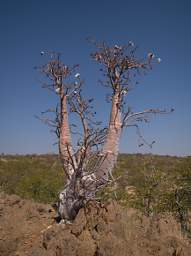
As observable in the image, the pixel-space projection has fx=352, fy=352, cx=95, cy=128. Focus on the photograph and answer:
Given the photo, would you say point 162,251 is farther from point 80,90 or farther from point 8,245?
point 80,90

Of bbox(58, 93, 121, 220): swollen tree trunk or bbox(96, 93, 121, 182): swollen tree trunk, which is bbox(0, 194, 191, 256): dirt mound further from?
bbox(96, 93, 121, 182): swollen tree trunk

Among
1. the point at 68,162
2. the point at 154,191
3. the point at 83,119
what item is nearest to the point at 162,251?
the point at 68,162

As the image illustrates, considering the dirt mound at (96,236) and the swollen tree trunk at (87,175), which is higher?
the swollen tree trunk at (87,175)

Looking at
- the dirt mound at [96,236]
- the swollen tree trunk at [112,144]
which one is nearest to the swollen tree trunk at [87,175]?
the swollen tree trunk at [112,144]

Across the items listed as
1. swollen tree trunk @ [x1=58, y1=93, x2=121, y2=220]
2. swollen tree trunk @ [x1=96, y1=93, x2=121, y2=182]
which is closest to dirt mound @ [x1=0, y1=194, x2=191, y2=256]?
swollen tree trunk @ [x1=58, y1=93, x2=121, y2=220]

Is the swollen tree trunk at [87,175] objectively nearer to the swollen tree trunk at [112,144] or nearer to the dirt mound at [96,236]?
the swollen tree trunk at [112,144]

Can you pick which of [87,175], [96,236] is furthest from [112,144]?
[96,236]

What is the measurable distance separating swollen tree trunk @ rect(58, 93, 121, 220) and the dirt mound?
0.23m

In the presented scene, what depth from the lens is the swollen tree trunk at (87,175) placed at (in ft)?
19.8

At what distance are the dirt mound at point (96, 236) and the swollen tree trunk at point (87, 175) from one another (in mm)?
230

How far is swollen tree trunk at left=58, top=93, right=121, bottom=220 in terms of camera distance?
238 inches

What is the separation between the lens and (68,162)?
6.30 metres

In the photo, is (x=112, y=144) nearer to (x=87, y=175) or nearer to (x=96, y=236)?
(x=87, y=175)

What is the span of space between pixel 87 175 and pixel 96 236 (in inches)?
42.2
